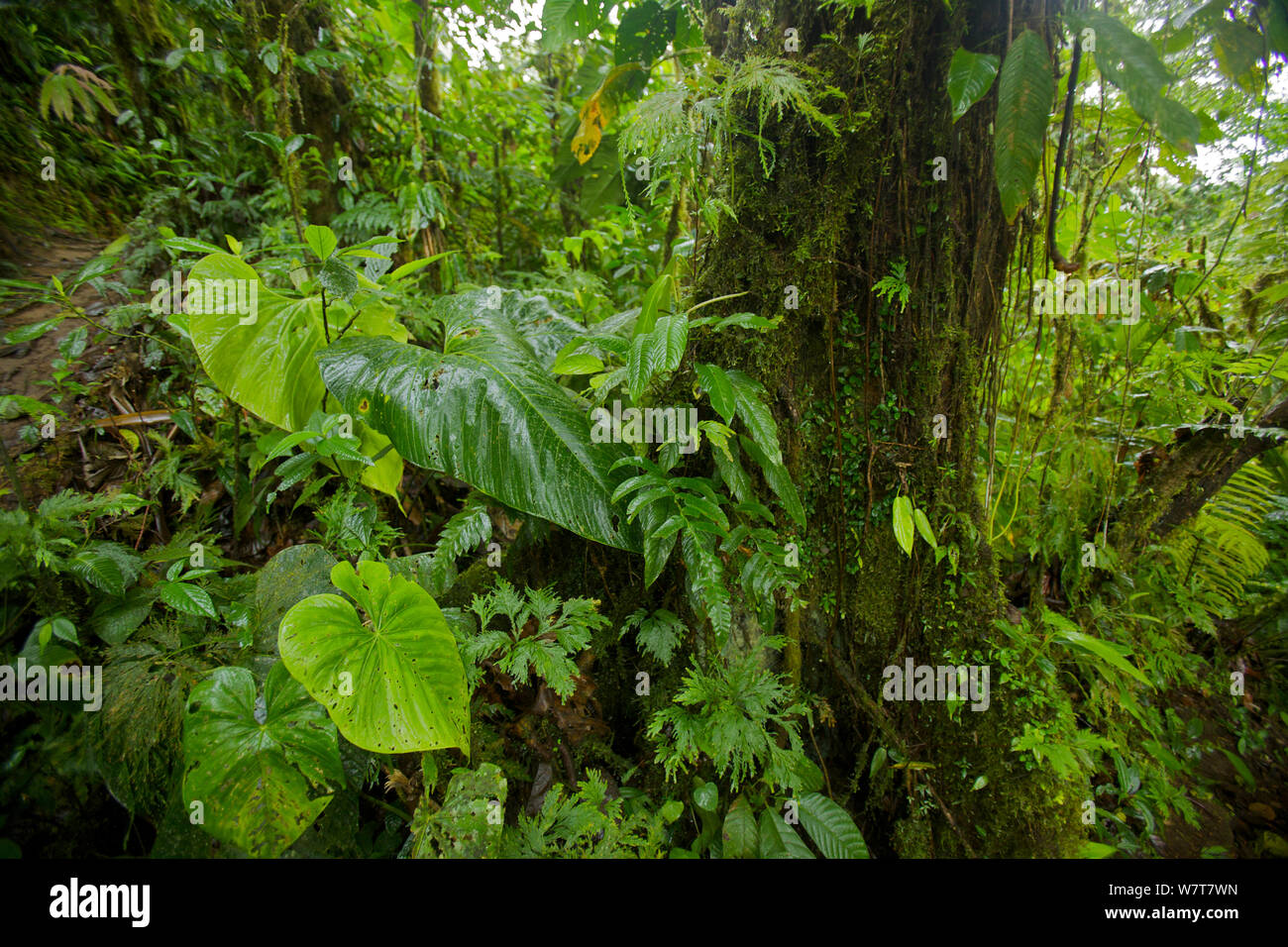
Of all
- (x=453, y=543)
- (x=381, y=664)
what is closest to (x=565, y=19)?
(x=453, y=543)

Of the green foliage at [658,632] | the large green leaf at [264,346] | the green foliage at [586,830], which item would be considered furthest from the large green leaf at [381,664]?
the large green leaf at [264,346]

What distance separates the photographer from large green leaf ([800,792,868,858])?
127 centimetres

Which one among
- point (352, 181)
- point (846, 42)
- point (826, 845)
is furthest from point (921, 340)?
point (352, 181)

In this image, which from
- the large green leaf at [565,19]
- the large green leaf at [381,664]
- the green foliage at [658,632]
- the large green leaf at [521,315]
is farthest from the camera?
the large green leaf at [565,19]

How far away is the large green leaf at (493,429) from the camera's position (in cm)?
119

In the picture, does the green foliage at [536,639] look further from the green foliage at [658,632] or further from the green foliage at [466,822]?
the green foliage at [466,822]

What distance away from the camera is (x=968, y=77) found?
115cm

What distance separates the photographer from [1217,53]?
1249mm

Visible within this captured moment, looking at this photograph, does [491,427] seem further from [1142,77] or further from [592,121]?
[1142,77]

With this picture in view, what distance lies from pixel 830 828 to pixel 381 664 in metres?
1.17

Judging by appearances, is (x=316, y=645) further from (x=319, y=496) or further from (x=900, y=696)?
(x=900, y=696)

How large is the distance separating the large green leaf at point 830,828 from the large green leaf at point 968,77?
1699mm

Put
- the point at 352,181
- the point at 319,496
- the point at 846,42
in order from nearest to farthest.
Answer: the point at 846,42, the point at 319,496, the point at 352,181

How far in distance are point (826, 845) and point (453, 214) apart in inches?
125
